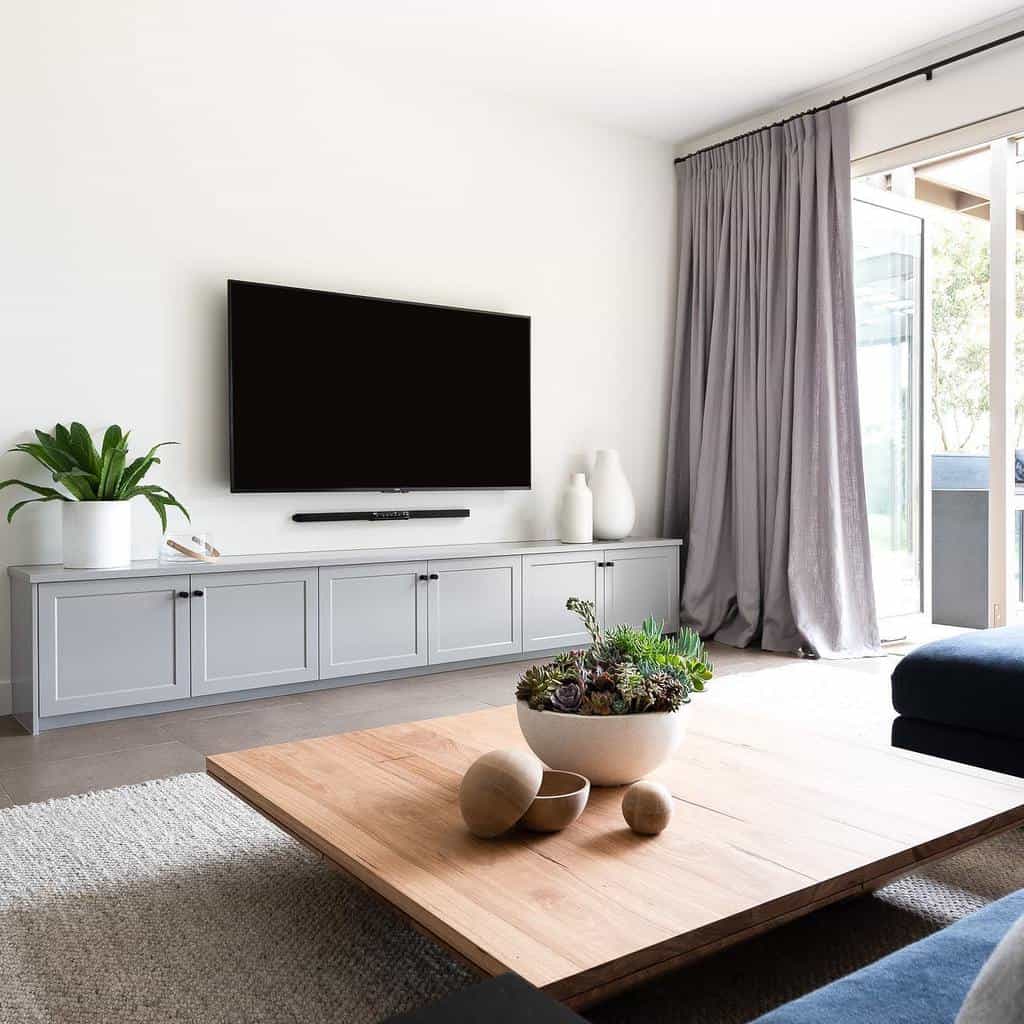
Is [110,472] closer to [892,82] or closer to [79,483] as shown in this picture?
[79,483]

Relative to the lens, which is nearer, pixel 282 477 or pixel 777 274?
pixel 282 477

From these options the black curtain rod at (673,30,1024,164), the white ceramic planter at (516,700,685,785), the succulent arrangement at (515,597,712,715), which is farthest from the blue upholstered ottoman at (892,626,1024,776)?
the black curtain rod at (673,30,1024,164)

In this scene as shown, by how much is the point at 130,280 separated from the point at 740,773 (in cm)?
292

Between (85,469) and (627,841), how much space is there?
254 cm

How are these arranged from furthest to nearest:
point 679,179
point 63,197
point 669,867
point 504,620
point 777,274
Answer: point 679,179, point 777,274, point 504,620, point 63,197, point 669,867

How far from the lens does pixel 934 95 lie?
13.3ft

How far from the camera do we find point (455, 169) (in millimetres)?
4387

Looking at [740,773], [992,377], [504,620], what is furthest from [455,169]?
[740,773]

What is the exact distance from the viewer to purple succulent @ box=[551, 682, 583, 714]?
5.12ft

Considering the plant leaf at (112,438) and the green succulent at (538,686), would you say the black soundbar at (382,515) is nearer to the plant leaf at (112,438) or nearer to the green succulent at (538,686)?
the plant leaf at (112,438)

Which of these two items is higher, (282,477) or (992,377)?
(992,377)

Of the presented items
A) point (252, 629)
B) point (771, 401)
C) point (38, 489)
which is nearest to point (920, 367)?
point (771, 401)

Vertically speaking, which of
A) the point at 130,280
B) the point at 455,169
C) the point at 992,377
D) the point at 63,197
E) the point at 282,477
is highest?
the point at 455,169

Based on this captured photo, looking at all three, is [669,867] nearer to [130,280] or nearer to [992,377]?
[130,280]
